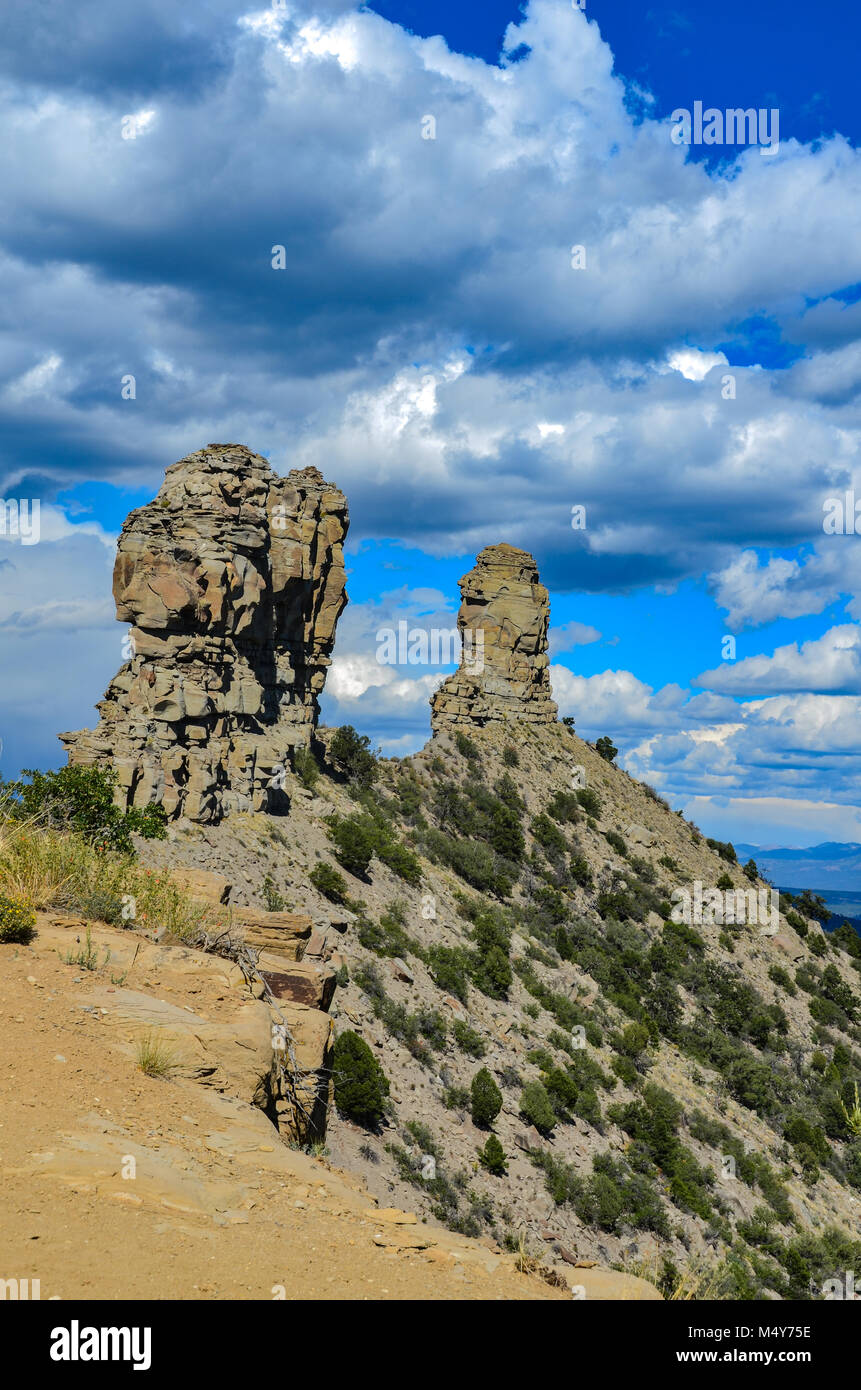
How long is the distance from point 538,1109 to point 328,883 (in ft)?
40.8

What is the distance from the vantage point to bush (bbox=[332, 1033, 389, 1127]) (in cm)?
2614

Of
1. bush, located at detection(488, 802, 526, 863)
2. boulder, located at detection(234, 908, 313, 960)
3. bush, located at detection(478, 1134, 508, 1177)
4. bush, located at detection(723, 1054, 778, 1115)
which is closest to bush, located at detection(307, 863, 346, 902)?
bush, located at detection(478, 1134, 508, 1177)

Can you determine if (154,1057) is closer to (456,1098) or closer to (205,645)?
(456,1098)

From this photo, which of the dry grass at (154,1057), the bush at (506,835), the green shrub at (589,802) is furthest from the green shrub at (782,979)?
the dry grass at (154,1057)

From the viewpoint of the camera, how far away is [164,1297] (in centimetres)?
607

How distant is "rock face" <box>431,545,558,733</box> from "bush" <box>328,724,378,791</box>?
55.9 ft

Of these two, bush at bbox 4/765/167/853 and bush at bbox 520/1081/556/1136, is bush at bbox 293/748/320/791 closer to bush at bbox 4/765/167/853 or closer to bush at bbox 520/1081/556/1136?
bush at bbox 4/765/167/853

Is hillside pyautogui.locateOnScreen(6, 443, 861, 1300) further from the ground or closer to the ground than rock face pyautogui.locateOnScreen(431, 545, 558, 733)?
closer to the ground

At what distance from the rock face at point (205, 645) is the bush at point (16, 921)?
78.6ft

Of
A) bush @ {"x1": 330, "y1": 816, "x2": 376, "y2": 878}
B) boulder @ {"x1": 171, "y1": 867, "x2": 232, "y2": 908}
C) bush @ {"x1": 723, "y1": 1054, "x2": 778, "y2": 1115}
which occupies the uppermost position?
bush @ {"x1": 330, "y1": 816, "x2": 376, "y2": 878}

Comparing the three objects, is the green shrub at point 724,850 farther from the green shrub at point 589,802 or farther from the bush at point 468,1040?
the bush at point 468,1040

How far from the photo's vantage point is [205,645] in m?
40.4
